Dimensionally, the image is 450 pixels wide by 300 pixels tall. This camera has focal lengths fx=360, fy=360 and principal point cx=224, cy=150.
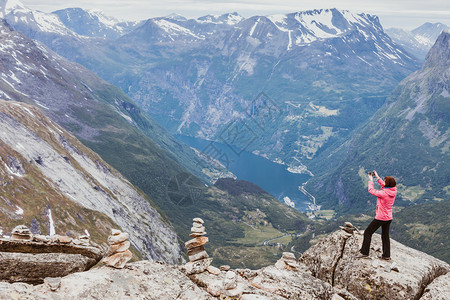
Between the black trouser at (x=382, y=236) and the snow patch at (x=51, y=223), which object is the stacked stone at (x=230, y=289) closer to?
the black trouser at (x=382, y=236)

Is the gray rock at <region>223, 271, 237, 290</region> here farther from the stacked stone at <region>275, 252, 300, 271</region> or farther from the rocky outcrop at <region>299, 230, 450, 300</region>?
the rocky outcrop at <region>299, 230, 450, 300</region>

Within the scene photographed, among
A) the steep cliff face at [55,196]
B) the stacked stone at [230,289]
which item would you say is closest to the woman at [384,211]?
the stacked stone at [230,289]

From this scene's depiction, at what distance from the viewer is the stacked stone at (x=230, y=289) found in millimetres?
21764

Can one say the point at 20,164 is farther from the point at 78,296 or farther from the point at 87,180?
the point at 78,296

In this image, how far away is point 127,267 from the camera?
2209 cm

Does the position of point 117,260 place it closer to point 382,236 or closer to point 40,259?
point 40,259

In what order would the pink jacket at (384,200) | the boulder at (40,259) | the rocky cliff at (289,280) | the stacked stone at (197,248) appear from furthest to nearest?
the pink jacket at (384,200), the stacked stone at (197,248), the boulder at (40,259), the rocky cliff at (289,280)

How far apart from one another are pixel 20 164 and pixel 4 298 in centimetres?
13753

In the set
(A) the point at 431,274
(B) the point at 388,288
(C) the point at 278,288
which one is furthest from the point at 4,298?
(A) the point at 431,274

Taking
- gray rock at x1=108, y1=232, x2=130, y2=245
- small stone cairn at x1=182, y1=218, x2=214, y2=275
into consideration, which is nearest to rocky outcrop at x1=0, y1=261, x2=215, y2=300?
gray rock at x1=108, y1=232, x2=130, y2=245

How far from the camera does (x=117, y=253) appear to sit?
2211cm

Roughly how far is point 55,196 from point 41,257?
119742 millimetres

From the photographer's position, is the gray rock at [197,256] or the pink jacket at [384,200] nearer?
the gray rock at [197,256]

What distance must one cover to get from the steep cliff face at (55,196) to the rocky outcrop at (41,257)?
7780cm
